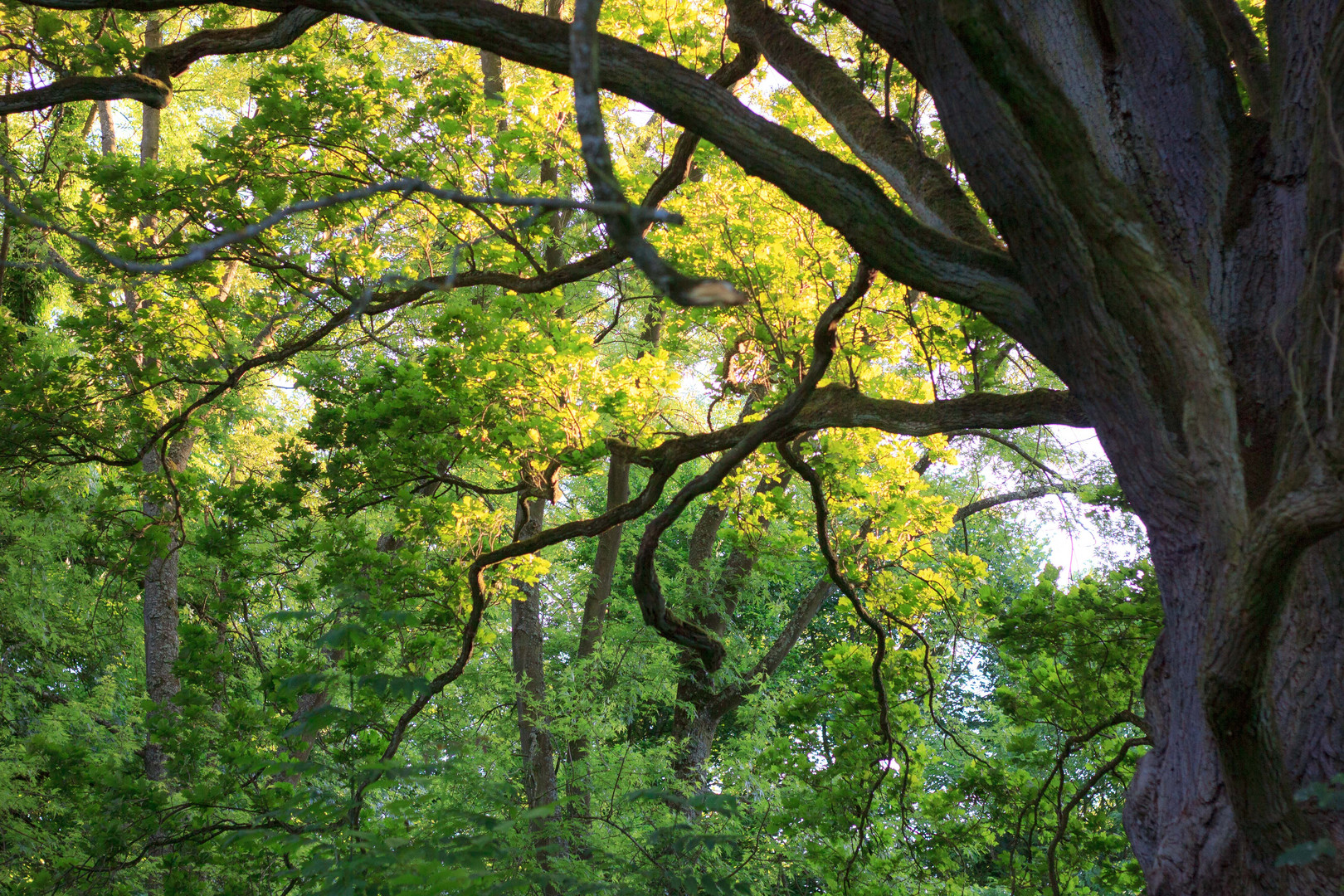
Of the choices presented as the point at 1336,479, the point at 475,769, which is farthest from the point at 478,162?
the point at 475,769

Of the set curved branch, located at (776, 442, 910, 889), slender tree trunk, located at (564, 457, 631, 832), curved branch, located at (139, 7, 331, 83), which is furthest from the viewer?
slender tree trunk, located at (564, 457, 631, 832)

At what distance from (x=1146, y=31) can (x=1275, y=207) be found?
0.85m

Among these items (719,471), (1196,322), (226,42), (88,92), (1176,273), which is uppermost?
(226,42)

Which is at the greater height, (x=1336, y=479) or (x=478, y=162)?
(x=478, y=162)

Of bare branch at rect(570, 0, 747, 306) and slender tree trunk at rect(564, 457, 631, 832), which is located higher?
slender tree trunk at rect(564, 457, 631, 832)

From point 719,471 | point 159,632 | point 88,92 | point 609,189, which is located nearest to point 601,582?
point 159,632

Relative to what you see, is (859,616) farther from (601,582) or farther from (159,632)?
(159,632)

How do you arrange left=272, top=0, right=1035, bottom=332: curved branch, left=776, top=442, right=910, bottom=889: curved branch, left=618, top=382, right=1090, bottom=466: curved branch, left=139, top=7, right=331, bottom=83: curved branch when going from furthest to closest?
left=776, top=442, right=910, bottom=889: curved branch < left=139, top=7, right=331, bottom=83: curved branch < left=618, top=382, right=1090, bottom=466: curved branch < left=272, top=0, right=1035, bottom=332: curved branch

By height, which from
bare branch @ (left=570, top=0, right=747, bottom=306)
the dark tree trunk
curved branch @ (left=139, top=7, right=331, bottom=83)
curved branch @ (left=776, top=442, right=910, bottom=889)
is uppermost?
curved branch @ (left=139, top=7, right=331, bottom=83)

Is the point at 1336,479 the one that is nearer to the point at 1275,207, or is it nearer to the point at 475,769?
the point at 1275,207

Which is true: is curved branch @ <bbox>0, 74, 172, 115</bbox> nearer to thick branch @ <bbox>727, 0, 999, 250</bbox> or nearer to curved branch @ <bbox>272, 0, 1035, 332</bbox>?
curved branch @ <bbox>272, 0, 1035, 332</bbox>

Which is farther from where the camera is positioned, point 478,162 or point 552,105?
point 552,105

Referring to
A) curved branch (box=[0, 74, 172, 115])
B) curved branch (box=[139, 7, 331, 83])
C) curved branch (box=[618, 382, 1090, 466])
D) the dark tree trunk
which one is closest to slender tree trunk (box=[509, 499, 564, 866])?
the dark tree trunk

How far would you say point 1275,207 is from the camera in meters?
3.23
